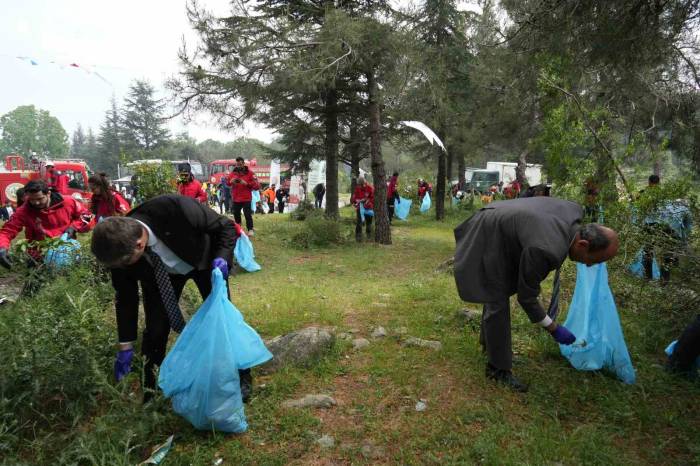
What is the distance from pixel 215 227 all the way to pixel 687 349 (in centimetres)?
331

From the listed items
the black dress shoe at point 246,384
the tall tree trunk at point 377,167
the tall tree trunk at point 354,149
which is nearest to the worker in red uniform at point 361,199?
the tall tree trunk at point 377,167

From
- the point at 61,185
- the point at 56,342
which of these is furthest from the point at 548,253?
the point at 61,185

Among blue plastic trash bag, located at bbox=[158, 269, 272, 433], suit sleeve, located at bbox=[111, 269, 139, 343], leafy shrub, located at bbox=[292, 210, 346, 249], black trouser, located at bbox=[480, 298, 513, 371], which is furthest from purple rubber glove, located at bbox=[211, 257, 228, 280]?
leafy shrub, located at bbox=[292, 210, 346, 249]

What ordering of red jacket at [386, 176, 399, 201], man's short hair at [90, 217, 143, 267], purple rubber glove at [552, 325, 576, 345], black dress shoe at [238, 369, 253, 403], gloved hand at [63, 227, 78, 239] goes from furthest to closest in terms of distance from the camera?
red jacket at [386, 176, 399, 201]
gloved hand at [63, 227, 78, 239]
black dress shoe at [238, 369, 253, 403]
purple rubber glove at [552, 325, 576, 345]
man's short hair at [90, 217, 143, 267]

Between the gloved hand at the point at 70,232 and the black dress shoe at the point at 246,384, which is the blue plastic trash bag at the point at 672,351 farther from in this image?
the gloved hand at the point at 70,232

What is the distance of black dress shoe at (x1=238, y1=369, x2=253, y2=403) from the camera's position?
2.78 metres

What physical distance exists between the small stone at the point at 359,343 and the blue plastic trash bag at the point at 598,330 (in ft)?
5.16

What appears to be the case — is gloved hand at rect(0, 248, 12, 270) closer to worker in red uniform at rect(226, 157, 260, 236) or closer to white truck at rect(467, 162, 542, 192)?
worker in red uniform at rect(226, 157, 260, 236)

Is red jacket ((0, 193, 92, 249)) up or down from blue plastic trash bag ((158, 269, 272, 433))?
up

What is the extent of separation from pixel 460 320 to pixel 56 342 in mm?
3274

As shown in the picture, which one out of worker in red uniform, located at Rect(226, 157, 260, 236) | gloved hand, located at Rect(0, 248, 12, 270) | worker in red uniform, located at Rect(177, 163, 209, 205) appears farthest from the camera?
worker in red uniform, located at Rect(226, 157, 260, 236)

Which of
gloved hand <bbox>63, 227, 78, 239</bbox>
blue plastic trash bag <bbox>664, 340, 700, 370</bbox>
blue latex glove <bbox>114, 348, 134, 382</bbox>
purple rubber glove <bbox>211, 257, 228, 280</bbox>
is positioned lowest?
blue plastic trash bag <bbox>664, 340, 700, 370</bbox>

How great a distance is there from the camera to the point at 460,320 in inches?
166

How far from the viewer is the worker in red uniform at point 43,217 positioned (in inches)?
152
